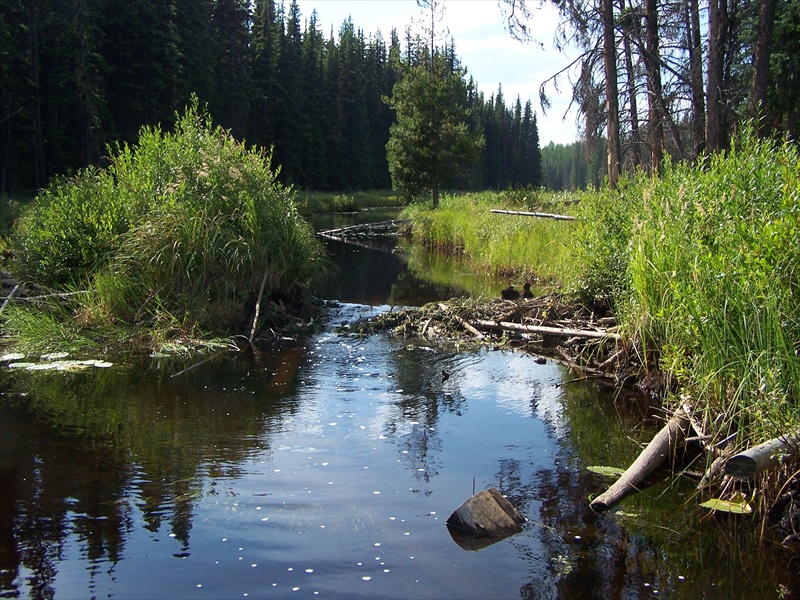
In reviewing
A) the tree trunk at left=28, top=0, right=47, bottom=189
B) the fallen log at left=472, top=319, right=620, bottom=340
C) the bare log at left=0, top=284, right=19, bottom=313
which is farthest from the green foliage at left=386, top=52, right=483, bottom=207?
the bare log at left=0, top=284, right=19, bottom=313

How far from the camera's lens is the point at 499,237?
19.9 metres

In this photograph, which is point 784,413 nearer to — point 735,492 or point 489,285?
point 735,492

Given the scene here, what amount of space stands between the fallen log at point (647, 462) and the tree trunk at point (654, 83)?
13.4m

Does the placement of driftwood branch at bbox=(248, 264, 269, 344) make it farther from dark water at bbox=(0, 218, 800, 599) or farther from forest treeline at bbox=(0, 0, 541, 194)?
forest treeline at bbox=(0, 0, 541, 194)

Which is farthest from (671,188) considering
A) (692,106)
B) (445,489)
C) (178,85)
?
(178,85)

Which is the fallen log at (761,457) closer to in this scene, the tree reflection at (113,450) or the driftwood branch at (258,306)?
the tree reflection at (113,450)

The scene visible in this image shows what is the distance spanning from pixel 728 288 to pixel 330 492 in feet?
12.3

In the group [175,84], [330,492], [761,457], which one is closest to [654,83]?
[761,457]

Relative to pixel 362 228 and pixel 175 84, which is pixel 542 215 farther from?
pixel 175 84

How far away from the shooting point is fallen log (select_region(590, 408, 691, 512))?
17.5ft

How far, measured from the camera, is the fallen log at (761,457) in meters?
4.61

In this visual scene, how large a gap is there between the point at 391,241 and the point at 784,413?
2602 centimetres

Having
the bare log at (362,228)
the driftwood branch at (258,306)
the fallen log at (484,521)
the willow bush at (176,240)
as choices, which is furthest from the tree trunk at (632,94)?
the fallen log at (484,521)

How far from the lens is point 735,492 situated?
18.3ft
